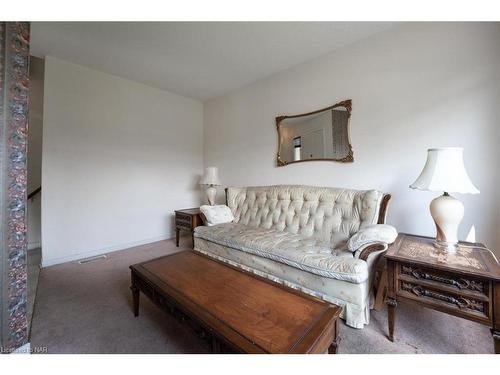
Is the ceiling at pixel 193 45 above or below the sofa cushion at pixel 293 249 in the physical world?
above

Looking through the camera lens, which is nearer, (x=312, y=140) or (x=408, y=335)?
(x=408, y=335)

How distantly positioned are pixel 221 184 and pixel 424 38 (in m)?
3.11

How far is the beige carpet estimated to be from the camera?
1.31 meters

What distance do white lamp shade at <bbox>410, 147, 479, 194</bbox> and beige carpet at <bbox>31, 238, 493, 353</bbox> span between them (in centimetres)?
95

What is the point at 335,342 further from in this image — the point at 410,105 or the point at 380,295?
the point at 410,105

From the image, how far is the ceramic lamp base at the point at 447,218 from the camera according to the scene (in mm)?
1418

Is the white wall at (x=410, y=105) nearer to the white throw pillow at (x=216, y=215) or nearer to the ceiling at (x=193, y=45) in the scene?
the ceiling at (x=193, y=45)

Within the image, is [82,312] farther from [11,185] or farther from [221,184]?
[221,184]

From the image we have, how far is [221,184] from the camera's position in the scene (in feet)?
12.6

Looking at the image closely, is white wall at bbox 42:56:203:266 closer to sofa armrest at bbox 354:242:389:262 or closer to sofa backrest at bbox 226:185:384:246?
sofa backrest at bbox 226:185:384:246

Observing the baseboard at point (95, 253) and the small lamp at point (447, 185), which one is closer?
the small lamp at point (447, 185)

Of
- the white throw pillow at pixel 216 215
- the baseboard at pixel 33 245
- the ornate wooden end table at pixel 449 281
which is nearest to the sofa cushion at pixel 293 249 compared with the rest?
the white throw pillow at pixel 216 215

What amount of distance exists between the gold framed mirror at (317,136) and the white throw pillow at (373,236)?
97 centimetres
